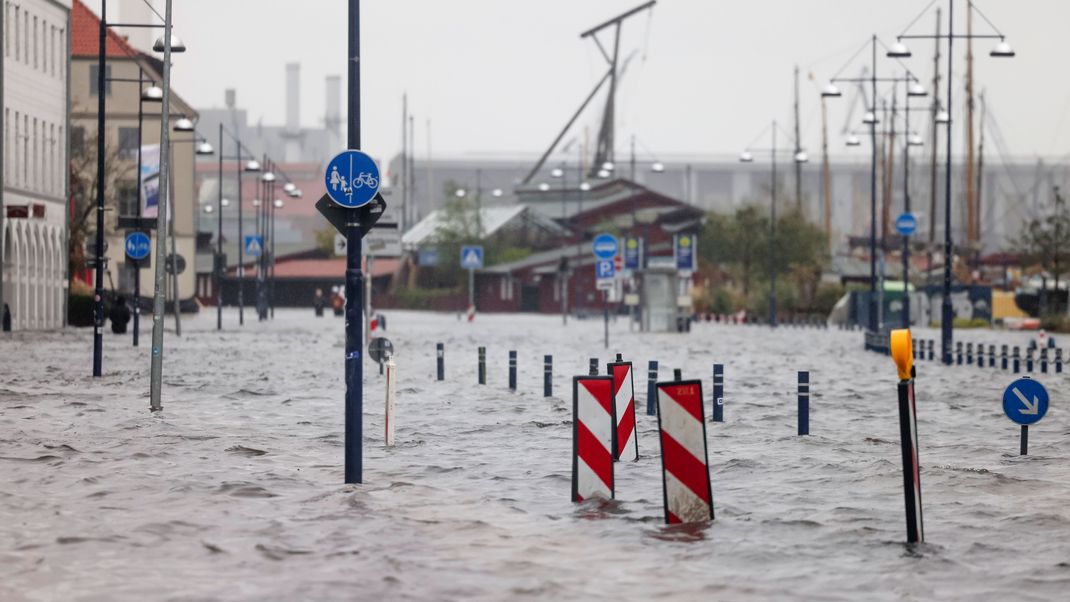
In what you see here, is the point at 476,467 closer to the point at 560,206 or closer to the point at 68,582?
the point at 68,582

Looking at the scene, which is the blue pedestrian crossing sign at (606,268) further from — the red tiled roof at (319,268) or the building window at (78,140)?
the red tiled roof at (319,268)

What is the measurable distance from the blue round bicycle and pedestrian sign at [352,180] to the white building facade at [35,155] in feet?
154

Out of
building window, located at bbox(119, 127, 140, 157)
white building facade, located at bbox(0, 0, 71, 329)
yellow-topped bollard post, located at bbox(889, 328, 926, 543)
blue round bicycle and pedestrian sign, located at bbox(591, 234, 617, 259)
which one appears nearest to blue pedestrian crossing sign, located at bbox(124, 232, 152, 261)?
blue round bicycle and pedestrian sign, located at bbox(591, 234, 617, 259)

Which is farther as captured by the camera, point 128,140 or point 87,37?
point 128,140

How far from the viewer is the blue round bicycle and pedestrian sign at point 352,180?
15453mm

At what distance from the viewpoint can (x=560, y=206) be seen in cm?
13850

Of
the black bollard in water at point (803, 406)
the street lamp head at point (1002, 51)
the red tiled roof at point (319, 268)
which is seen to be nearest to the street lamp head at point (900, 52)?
the street lamp head at point (1002, 51)

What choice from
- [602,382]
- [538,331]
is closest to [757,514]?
[602,382]

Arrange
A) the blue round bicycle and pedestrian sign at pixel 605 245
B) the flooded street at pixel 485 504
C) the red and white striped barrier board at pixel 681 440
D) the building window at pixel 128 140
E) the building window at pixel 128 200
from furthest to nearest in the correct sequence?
the building window at pixel 128 140 < the building window at pixel 128 200 < the blue round bicycle and pedestrian sign at pixel 605 245 < the red and white striped barrier board at pixel 681 440 < the flooded street at pixel 485 504

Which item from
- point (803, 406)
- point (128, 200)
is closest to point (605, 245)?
point (803, 406)

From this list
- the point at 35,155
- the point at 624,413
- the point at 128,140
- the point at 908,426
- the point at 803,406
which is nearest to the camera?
the point at 908,426

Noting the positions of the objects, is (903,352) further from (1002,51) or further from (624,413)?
(1002,51)

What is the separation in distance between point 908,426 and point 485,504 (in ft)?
13.0

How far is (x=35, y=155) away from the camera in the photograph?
66.4 m
